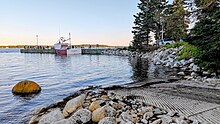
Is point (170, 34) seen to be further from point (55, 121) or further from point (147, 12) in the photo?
point (55, 121)

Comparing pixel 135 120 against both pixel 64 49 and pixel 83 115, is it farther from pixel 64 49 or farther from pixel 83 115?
pixel 64 49

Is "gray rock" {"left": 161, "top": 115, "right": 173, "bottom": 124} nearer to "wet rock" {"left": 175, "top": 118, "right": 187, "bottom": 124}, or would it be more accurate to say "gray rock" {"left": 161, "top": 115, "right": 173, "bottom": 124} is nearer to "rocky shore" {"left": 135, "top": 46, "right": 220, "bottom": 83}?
"wet rock" {"left": 175, "top": 118, "right": 187, "bottom": 124}

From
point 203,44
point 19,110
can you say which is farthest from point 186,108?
point 203,44

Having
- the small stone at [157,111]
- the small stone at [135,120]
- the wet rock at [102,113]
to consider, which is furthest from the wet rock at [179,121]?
the wet rock at [102,113]

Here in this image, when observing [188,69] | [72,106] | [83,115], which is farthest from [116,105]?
[188,69]

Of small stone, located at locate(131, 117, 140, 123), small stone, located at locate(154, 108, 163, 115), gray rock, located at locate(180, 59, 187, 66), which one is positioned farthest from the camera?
gray rock, located at locate(180, 59, 187, 66)

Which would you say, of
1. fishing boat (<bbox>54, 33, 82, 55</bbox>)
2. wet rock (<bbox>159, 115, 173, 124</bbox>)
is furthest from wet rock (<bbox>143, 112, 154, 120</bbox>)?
fishing boat (<bbox>54, 33, 82, 55</bbox>)

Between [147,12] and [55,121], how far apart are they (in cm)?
4659

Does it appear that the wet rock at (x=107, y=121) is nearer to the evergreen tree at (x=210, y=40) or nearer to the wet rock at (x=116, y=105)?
the wet rock at (x=116, y=105)

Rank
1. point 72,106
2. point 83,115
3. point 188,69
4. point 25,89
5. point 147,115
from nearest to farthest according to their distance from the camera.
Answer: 1. point 147,115
2. point 83,115
3. point 72,106
4. point 25,89
5. point 188,69

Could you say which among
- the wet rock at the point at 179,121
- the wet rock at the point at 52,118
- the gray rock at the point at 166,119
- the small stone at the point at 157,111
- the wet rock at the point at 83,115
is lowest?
the wet rock at the point at 52,118

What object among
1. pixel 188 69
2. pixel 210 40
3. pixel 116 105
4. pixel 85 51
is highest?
pixel 210 40

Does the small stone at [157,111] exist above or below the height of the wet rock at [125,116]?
above

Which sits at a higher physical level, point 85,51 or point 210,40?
point 210,40
